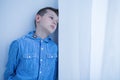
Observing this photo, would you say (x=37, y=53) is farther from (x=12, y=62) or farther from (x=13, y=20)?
(x=13, y=20)

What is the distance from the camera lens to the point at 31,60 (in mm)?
1141

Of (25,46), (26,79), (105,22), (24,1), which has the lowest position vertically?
(26,79)

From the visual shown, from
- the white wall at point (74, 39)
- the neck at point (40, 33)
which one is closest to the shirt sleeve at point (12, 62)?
the neck at point (40, 33)

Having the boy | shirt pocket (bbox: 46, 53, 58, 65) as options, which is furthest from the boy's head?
shirt pocket (bbox: 46, 53, 58, 65)

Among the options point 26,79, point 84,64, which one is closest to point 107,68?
point 84,64

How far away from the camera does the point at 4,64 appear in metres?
1.21

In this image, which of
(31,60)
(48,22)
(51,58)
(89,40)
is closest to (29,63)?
(31,60)

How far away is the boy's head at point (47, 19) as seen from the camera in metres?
1.20

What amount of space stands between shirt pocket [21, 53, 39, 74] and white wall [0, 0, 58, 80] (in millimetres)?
165

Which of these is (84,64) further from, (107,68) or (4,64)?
(4,64)

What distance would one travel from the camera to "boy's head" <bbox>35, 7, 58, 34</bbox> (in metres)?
1.20

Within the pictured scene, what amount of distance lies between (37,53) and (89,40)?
0.35 m

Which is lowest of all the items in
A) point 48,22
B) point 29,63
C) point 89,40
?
point 29,63

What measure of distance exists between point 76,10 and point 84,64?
1.11 feet
